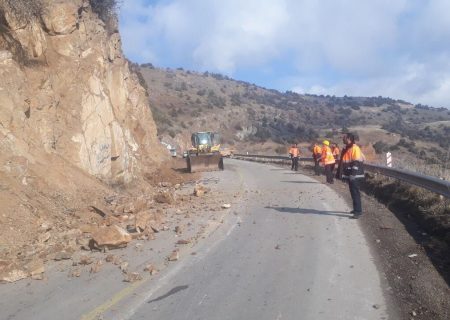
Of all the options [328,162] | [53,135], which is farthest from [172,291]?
[328,162]

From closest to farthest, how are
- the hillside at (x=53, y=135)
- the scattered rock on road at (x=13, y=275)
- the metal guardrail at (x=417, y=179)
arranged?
the scattered rock on road at (x=13, y=275) < the hillside at (x=53, y=135) < the metal guardrail at (x=417, y=179)

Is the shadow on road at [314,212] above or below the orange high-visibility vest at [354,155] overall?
below

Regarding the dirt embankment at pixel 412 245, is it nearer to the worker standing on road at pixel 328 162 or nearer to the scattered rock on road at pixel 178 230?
the scattered rock on road at pixel 178 230

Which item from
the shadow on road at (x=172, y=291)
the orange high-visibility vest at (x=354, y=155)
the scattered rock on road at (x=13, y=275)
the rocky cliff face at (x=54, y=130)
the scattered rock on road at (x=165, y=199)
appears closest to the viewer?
the shadow on road at (x=172, y=291)

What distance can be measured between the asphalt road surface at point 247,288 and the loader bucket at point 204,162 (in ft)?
68.3

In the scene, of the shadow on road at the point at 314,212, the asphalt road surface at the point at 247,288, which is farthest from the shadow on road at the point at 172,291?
the shadow on road at the point at 314,212

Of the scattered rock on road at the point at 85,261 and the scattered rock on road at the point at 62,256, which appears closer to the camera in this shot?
the scattered rock on road at the point at 85,261

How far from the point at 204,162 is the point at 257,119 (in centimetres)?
7778

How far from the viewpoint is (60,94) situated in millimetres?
16359

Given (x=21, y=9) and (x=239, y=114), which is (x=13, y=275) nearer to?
Result: (x=21, y=9)

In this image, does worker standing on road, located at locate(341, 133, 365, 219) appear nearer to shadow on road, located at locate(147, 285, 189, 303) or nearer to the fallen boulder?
the fallen boulder

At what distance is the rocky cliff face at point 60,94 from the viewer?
1378cm

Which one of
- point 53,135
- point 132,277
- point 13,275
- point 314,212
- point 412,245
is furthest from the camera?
point 53,135

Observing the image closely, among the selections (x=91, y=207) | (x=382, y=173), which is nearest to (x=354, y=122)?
(x=382, y=173)
